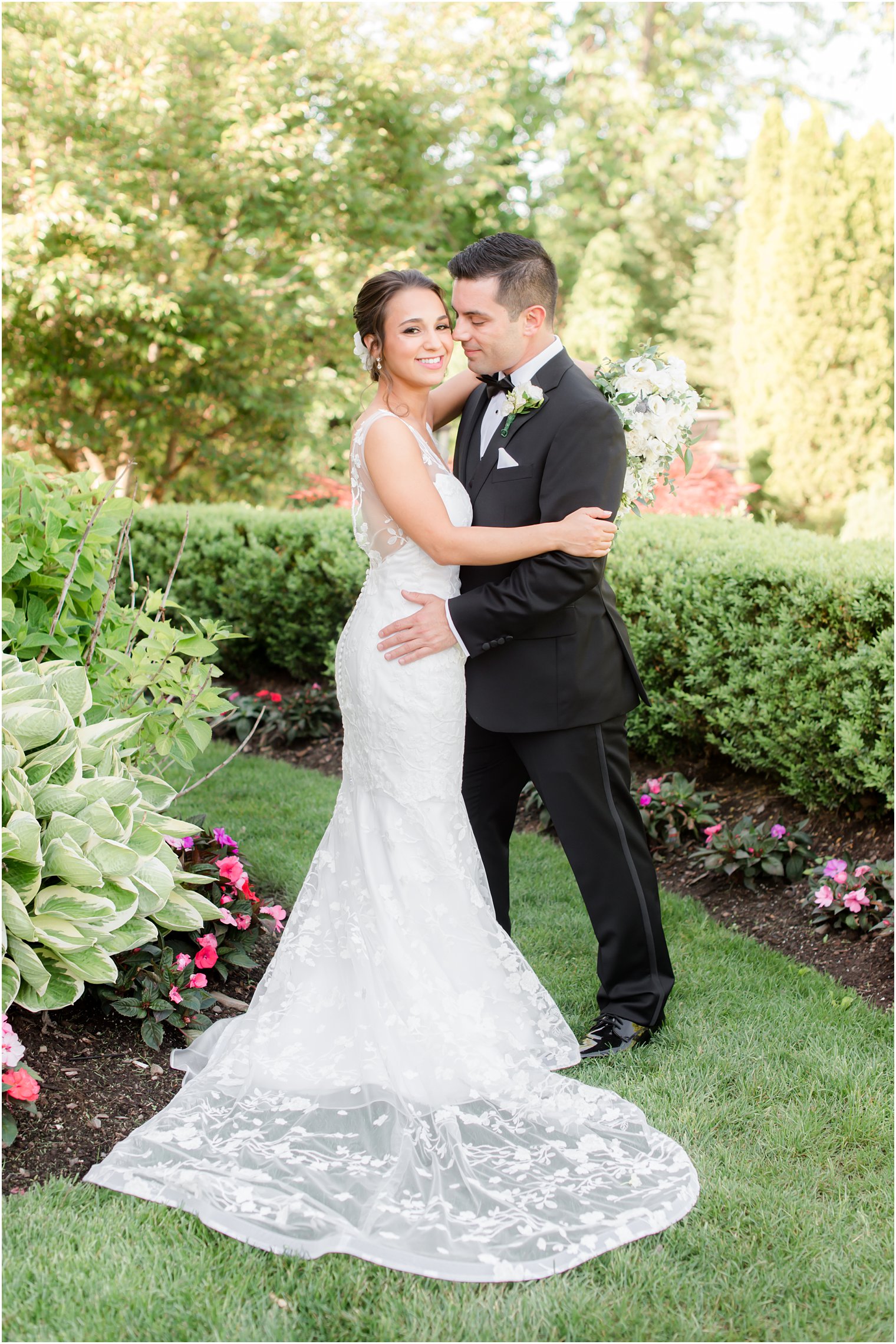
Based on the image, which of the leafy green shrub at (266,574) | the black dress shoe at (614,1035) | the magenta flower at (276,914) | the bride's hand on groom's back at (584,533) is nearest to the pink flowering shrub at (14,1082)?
the magenta flower at (276,914)

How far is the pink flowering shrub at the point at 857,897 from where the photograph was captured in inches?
152

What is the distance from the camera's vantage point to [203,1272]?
86.8 inches

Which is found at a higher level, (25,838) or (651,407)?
(651,407)

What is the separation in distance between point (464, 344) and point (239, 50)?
8593 millimetres

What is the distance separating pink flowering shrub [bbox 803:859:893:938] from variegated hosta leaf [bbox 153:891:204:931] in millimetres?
2205

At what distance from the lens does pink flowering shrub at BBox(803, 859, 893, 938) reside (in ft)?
12.7

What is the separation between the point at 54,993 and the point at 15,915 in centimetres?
25

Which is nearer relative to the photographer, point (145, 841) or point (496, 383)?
point (145, 841)

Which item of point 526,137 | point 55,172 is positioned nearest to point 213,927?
point 55,172

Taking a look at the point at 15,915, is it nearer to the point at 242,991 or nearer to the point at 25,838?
the point at 25,838

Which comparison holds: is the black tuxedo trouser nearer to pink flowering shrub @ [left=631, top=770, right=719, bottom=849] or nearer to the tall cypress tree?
pink flowering shrub @ [left=631, top=770, right=719, bottom=849]

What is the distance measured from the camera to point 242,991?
3523 millimetres

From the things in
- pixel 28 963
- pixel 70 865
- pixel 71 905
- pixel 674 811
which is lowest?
pixel 674 811

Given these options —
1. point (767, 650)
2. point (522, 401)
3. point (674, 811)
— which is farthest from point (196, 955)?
point (767, 650)
